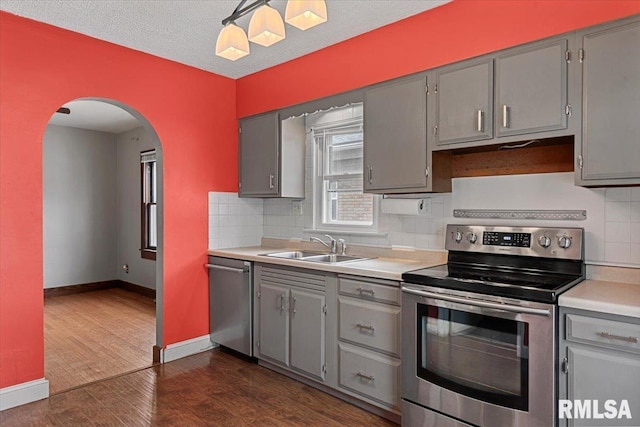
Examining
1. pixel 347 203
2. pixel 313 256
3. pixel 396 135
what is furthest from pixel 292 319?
pixel 396 135

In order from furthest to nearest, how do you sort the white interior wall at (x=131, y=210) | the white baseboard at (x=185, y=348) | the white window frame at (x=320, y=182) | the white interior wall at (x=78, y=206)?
the white interior wall at (x=131, y=210)
the white interior wall at (x=78, y=206)
the white window frame at (x=320, y=182)
the white baseboard at (x=185, y=348)

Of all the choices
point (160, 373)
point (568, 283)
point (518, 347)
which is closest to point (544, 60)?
point (568, 283)

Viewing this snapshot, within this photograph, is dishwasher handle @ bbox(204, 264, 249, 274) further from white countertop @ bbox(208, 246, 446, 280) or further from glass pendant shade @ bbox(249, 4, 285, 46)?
glass pendant shade @ bbox(249, 4, 285, 46)

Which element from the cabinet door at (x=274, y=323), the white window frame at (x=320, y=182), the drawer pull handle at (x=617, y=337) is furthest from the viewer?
the white window frame at (x=320, y=182)

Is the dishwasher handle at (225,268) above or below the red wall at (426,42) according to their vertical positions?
below

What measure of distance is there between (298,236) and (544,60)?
96.6 inches

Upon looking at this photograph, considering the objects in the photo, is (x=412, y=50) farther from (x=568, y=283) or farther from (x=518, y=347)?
(x=518, y=347)

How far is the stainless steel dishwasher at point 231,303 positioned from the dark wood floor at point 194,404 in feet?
1.00

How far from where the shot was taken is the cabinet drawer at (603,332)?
171 centimetres

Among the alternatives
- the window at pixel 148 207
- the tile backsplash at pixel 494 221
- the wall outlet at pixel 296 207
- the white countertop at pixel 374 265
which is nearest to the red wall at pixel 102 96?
the tile backsplash at pixel 494 221

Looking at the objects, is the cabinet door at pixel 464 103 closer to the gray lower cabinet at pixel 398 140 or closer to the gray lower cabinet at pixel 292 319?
the gray lower cabinet at pixel 398 140

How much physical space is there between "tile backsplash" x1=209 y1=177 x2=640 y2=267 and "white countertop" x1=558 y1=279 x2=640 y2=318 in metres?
0.24

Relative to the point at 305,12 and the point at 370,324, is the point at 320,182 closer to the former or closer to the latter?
the point at 370,324

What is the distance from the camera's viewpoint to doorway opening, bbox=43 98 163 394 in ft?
17.8
